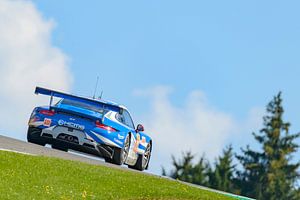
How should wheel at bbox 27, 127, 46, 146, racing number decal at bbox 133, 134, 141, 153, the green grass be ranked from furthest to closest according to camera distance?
racing number decal at bbox 133, 134, 141, 153 < wheel at bbox 27, 127, 46, 146 < the green grass

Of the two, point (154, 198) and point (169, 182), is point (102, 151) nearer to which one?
point (169, 182)

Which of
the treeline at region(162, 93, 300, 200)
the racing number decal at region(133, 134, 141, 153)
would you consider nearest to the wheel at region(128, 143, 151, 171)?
the racing number decal at region(133, 134, 141, 153)

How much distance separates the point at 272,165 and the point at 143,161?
49.3 meters

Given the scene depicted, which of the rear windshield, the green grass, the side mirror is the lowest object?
→ the green grass

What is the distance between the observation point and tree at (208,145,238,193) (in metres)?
67.7

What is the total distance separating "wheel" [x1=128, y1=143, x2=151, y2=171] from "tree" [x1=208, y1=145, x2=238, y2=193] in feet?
147

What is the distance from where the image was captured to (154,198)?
15.5m

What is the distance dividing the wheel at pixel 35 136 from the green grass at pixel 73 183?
3.69m

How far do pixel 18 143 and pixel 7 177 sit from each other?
629 centimetres

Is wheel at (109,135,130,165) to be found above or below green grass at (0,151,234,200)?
above

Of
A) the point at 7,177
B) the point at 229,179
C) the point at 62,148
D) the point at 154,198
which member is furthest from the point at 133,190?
the point at 229,179

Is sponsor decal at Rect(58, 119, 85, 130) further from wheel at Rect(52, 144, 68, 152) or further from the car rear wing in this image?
wheel at Rect(52, 144, 68, 152)

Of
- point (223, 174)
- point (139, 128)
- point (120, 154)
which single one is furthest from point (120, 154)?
point (223, 174)

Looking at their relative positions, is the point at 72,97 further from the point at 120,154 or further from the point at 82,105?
the point at 120,154
